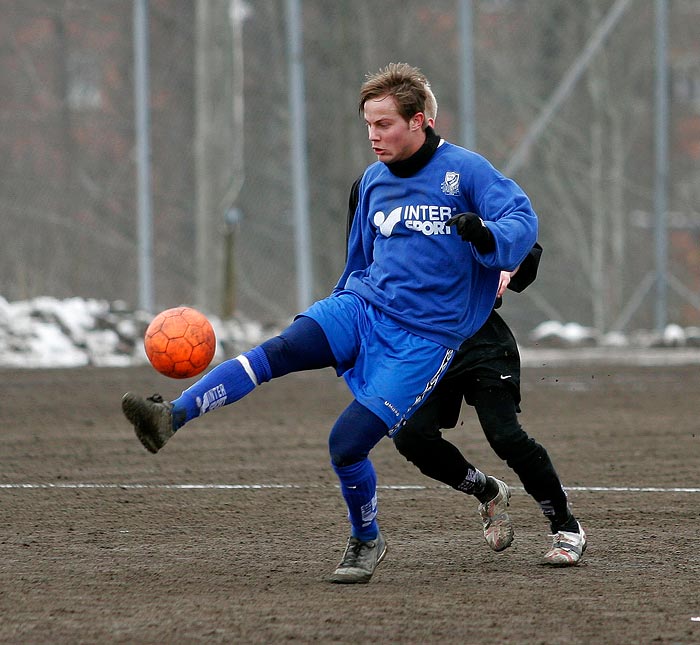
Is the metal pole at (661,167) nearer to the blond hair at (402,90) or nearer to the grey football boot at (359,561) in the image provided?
the blond hair at (402,90)

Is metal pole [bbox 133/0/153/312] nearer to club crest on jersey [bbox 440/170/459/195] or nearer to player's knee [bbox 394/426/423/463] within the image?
player's knee [bbox 394/426/423/463]

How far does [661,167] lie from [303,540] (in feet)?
49.3

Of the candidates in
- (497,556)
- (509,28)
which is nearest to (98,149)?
(509,28)

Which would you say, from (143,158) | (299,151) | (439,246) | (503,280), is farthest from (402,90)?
(299,151)

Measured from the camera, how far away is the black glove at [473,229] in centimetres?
544

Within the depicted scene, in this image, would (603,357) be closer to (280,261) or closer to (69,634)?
(280,261)

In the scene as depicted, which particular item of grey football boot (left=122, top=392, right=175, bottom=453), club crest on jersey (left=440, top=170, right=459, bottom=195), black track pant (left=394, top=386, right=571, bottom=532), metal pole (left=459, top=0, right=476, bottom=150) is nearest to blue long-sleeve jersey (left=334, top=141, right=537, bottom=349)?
club crest on jersey (left=440, top=170, right=459, bottom=195)

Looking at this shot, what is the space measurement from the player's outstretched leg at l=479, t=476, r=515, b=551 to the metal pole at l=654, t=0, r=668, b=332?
47.8ft

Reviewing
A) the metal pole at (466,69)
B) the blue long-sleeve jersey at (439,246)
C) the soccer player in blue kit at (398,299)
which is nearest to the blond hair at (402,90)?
the soccer player in blue kit at (398,299)

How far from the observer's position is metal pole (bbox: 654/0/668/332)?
2055cm

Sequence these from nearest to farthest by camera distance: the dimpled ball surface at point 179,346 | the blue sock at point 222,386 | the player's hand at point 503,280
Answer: the blue sock at point 222,386 < the player's hand at point 503,280 < the dimpled ball surface at point 179,346

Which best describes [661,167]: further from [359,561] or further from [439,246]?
[359,561]

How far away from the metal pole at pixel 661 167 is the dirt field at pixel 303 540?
8461 mm

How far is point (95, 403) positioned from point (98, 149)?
7.01 m
